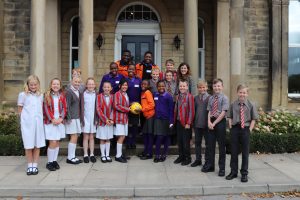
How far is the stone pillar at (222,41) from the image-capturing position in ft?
43.5

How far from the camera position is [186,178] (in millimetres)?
7223

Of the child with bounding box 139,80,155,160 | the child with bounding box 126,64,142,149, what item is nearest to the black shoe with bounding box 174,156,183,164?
the child with bounding box 139,80,155,160

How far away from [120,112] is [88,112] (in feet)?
2.30

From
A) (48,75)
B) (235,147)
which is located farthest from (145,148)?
(48,75)

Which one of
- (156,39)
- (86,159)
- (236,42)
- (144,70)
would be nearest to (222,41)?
(236,42)

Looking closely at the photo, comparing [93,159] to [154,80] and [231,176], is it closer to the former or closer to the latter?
[154,80]

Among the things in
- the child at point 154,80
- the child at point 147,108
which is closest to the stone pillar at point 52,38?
the child at point 154,80

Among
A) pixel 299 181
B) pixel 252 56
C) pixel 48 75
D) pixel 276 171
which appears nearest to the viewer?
pixel 299 181

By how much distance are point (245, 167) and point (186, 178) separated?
1.11 m

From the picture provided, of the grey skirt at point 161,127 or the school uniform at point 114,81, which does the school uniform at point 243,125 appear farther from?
the school uniform at point 114,81

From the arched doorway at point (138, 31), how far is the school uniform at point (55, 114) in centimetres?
659

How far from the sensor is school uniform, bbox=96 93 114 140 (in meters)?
8.41

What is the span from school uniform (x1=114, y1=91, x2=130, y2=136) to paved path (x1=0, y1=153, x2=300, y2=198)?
75 cm

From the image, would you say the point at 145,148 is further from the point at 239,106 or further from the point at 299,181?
the point at 299,181
